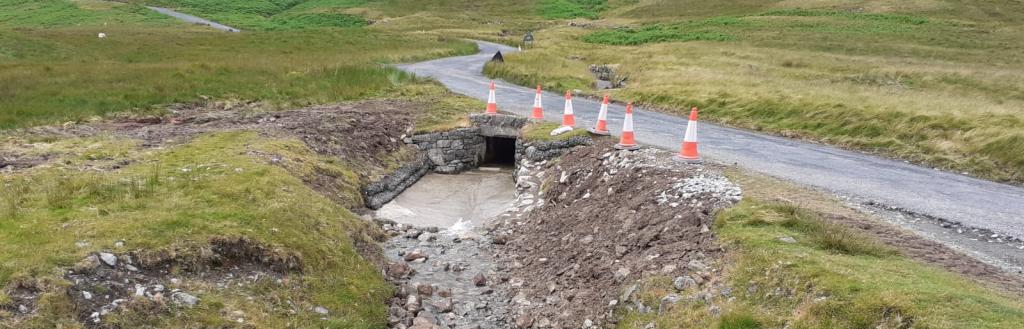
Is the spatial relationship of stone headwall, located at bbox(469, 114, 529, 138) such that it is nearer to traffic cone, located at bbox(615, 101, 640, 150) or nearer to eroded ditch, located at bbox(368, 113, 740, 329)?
eroded ditch, located at bbox(368, 113, 740, 329)

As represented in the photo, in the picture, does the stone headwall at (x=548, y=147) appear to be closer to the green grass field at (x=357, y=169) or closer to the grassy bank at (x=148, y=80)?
the green grass field at (x=357, y=169)

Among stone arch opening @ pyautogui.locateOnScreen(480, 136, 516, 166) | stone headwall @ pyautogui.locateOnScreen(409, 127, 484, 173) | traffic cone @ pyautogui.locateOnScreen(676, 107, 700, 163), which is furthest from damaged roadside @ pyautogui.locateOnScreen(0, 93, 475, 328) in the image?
traffic cone @ pyautogui.locateOnScreen(676, 107, 700, 163)

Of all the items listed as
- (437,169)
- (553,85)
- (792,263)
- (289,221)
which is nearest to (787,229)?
(792,263)

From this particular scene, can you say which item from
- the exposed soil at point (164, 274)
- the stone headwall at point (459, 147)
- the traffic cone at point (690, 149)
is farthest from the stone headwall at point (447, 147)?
the exposed soil at point (164, 274)

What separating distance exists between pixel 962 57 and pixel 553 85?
34.0 metres

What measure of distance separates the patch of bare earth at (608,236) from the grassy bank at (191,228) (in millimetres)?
2297

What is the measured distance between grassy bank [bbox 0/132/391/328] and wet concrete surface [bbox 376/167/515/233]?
76.5 inches

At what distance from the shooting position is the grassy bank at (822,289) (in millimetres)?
5234

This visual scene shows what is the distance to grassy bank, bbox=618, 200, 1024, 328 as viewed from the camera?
5234 millimetres

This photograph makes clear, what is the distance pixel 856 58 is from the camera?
42.9 metres

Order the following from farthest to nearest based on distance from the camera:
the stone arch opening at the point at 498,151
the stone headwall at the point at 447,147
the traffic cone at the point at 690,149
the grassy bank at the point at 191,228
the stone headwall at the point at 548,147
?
1. the stone arch opening at the point at 498,151
2. the stone headwall at the point at 447,147
3. the stone headwall at the point at 548,147
4. the traffic cone at the point at 690,149
5. the grassy bank at the point at 191,228

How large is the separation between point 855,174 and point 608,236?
5.27 m

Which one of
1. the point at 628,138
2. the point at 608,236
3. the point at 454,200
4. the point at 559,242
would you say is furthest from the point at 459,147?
the point at 608,236

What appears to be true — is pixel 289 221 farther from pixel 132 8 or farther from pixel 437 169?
pixel 132 8
